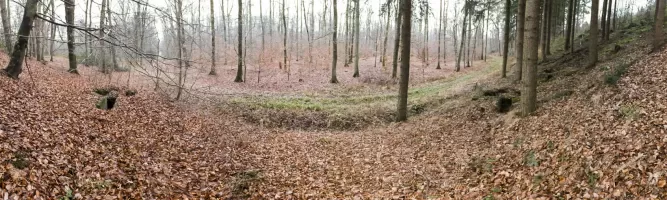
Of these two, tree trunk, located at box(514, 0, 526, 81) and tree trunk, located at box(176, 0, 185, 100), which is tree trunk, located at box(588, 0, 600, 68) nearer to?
tree trunk, located at box(514, 0, 526, 81)

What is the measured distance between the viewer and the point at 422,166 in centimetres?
922

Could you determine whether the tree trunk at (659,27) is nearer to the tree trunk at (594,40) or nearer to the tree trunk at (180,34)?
the tree trunk at (594,40)

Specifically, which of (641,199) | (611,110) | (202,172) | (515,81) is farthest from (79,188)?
Answer: (515,81)

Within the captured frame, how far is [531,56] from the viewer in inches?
392

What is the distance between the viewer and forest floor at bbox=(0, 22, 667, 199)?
6.06 metres

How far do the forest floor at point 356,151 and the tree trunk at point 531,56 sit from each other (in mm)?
478

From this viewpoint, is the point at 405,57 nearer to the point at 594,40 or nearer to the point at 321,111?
the point at 321,111

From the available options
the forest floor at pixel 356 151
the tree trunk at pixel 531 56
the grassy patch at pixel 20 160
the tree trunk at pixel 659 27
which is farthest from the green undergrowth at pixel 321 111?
the grassy patch at pixel 20 160

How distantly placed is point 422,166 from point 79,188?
6.97 meters

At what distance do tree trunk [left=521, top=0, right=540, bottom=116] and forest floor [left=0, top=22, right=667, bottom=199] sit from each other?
0.48m

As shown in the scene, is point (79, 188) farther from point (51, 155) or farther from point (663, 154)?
point (663, 154)

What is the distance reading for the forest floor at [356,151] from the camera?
6059 mm

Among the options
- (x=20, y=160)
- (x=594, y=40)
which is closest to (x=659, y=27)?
(x=594, y=40)

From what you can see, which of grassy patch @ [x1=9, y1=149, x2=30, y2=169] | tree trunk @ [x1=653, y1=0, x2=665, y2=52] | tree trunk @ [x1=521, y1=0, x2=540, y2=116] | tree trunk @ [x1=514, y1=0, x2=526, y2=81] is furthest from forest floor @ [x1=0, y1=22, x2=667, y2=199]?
tree trunk @ [x1=514, y1=0, x2=526, y2=81]
